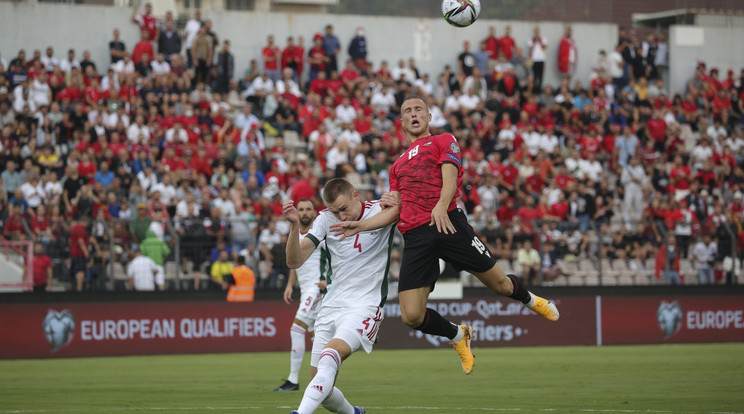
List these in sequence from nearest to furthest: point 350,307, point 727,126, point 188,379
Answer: point 350,307 < point 188,379 < point 727,126

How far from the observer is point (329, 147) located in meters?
26.8

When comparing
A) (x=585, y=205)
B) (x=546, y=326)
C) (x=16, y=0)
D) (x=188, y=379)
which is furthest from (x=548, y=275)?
(x=16, y=0)

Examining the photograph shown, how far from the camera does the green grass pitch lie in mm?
11195

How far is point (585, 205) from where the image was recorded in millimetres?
26094

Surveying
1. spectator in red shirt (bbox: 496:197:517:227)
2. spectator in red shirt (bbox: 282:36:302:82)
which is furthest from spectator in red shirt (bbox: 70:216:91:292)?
spectator in red shirt (bbox: 282:36:302:82)

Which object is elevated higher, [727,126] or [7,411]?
[727,126]

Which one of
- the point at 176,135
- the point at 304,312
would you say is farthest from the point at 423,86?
the point at 304,312

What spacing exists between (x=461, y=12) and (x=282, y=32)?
2016cm

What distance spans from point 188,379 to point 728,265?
13552 mm

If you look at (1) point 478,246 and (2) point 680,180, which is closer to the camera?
(1) point 478,246

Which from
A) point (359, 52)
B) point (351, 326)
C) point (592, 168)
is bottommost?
point (351, 326)

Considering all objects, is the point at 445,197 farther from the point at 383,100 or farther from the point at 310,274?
the point at 383,100

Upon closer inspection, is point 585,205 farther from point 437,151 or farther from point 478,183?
point 437,151

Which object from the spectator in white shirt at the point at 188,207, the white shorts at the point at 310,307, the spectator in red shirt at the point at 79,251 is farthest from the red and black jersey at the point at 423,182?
the spectator in white shirt at the point at 188,207
